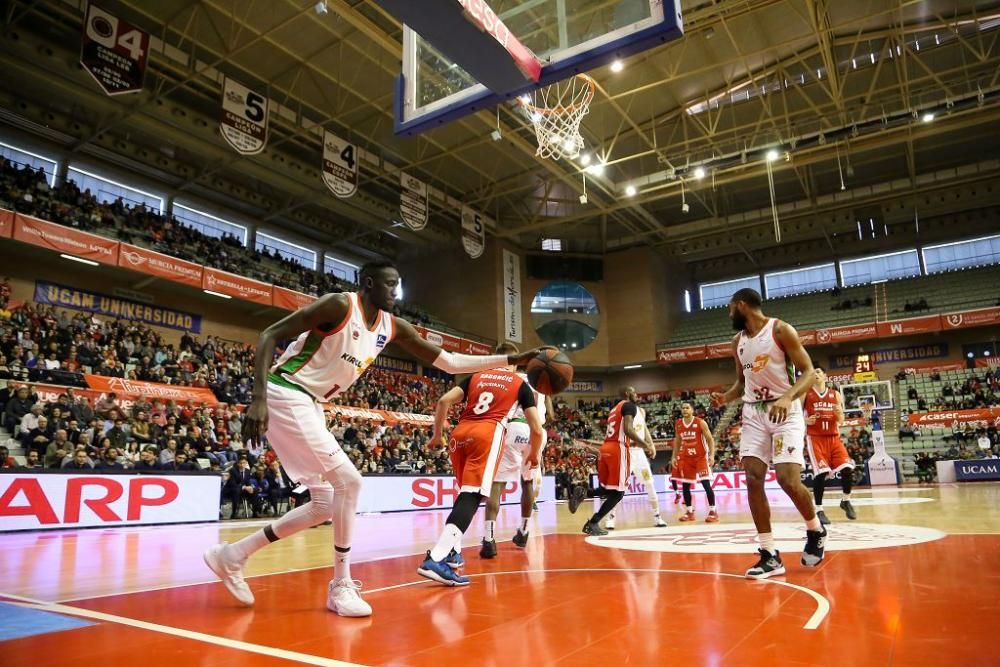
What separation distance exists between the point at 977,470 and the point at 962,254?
591 inches

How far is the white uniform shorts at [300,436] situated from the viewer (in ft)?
11.8

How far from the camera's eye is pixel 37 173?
19.2m

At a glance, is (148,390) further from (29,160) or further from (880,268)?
(880,268)

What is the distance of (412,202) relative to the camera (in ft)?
67.7

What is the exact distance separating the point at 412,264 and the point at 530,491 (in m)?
28.6

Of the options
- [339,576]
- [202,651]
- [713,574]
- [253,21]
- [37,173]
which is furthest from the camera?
[37,173]

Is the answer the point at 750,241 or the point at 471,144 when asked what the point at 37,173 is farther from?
the point at 750,241

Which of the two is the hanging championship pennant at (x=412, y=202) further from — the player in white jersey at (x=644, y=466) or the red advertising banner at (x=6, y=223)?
the player in white jersey at (x=644, y=466)

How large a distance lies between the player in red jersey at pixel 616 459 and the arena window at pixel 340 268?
78.8 ft

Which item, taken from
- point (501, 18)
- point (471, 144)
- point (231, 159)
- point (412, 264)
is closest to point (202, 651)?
point (501, 18)

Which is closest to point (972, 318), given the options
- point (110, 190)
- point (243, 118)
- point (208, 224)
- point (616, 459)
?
point (616, 459)

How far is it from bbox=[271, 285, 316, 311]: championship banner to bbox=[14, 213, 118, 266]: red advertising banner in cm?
532

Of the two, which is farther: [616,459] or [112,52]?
[112,52]

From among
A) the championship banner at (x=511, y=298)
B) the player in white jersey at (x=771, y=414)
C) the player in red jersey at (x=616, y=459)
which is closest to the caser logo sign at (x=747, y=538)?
the player in red jersey at (x=616, y=459)
